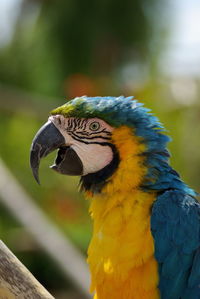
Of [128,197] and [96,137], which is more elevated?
[96,137]

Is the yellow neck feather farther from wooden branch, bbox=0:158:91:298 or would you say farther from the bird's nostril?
wooden branch, bbox=0:158:91:298

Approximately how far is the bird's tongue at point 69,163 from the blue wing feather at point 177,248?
17.3 inches

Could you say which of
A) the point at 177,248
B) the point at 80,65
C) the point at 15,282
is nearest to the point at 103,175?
the point at 177,248

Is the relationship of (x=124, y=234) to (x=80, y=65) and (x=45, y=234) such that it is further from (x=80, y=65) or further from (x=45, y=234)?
(x=80, y=65)

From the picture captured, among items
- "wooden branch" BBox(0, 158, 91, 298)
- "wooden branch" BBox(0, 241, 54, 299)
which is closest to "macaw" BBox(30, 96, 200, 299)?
"wooden branch" BBox(0, 241, 54, 299)

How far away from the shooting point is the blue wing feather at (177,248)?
270cm

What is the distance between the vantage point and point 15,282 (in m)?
2.33

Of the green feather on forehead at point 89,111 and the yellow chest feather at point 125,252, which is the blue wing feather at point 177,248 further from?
the green feather on forehead at point 89,111

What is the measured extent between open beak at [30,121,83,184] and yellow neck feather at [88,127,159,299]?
0.20 meters

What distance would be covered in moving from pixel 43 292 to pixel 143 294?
53 cm

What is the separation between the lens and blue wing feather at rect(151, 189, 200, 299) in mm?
2695

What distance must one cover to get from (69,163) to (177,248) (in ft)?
2.21

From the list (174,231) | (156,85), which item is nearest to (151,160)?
(174,231)

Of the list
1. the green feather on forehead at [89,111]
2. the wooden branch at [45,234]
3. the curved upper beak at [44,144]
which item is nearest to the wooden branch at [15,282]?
the curved upper beak at [44,144]
